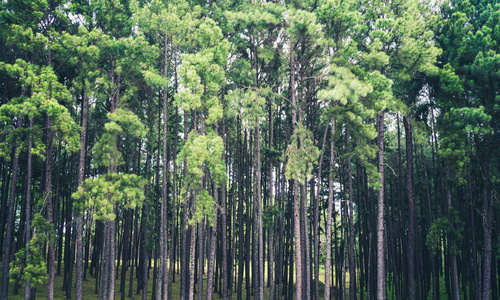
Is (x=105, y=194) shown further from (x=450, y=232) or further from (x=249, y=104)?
(x=450, y=232)

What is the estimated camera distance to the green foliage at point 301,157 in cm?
1348

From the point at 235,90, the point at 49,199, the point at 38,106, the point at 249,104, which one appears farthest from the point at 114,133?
the point at 249,104

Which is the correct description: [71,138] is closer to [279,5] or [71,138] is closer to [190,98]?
[190,98]

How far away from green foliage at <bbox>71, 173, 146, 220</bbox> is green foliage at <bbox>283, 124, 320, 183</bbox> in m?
6.04

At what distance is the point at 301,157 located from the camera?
13562mm

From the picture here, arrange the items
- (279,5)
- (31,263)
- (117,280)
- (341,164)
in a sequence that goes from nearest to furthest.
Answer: (31,263), (279,5), (341,164), (117,280)

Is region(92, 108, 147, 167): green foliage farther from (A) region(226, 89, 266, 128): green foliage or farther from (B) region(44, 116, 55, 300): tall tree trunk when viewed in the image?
(A) region(226, 89, 266, 128): green foliage

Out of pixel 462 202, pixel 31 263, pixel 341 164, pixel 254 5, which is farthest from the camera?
pixel 341 164

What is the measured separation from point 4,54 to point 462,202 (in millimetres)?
24000

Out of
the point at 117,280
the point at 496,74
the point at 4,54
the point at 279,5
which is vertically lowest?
the point at 117,280

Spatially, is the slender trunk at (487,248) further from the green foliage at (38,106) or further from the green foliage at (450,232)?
the green foliage at (38,106)

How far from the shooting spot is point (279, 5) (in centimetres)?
1403

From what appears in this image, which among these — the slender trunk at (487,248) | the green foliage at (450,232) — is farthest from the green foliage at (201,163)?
the slender trunk at (487,248)

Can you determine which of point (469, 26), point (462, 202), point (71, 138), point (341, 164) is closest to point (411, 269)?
point (462, 202)
